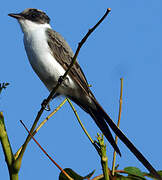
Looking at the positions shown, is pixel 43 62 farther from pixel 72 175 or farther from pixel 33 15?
pixel 72 175

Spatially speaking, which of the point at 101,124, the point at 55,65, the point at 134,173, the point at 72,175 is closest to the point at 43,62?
the point at 55,65

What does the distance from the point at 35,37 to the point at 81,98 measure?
1090 millimetres

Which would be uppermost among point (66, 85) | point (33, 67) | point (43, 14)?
point (43, 14)

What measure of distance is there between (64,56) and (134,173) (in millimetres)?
3081

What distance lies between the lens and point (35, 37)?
4332 millimetres

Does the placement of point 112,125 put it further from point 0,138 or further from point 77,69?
point 0,138

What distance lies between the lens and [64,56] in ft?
14.6

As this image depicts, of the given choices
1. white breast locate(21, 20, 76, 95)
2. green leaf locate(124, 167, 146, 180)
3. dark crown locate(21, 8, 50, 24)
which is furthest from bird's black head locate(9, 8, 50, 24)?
green leaf locate(124, 167, 146, 180)

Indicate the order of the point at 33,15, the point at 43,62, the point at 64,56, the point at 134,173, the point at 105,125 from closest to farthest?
the point at 134,173 < the point at 105,125 < the point at 43,62 < the point at 64,56 < the point at 33,15

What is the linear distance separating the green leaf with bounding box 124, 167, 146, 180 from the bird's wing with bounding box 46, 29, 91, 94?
2572 mm

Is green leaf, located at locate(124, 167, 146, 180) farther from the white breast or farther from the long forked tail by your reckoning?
the white breast

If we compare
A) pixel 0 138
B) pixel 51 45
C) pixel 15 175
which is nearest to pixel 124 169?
pixel 15 175

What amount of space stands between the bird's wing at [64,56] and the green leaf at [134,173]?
2572mm

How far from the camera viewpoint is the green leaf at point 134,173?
154 cm
